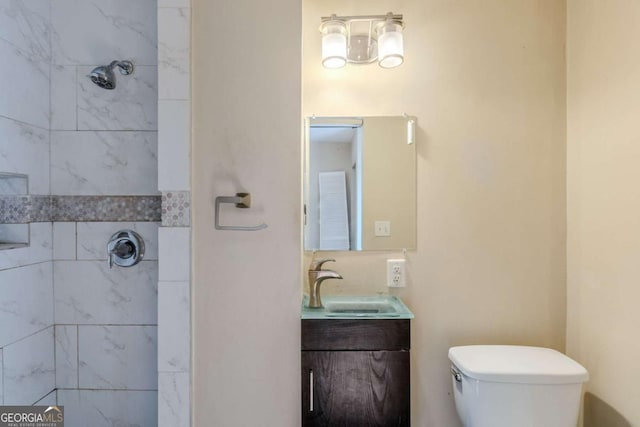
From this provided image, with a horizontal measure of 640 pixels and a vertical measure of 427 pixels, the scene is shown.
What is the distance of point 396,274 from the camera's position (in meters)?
1.54

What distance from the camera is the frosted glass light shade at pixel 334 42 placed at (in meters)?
1.45

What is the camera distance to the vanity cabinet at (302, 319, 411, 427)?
1.27m

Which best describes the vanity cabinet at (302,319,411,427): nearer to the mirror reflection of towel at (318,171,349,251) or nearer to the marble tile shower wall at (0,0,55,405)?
the mirror reflection of towel at (318,171,349,251)

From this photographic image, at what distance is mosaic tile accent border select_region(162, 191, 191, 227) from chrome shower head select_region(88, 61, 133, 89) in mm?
533

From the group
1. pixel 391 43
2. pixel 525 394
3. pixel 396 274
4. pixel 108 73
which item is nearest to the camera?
pixel 525 394

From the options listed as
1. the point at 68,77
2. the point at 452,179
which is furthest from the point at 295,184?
the point at 68,77

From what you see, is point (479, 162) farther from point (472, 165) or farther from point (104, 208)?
point (104, 208)

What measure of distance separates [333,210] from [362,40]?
82cm

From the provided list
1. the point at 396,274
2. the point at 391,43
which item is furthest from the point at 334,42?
the point at 396,274

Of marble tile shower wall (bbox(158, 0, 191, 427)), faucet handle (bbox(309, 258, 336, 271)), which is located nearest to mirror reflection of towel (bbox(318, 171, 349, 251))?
faucet handle (bbox(309, 258, 336, 271))

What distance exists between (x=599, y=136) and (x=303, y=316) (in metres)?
1.47

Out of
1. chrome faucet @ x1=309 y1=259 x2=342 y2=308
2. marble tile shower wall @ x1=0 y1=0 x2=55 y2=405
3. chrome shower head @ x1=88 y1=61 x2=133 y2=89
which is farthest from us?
chrome faucet @ x1=309 y1=259 x2=342 y2=308

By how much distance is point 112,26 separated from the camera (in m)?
1.37

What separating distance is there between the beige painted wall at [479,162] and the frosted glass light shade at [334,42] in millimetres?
96
